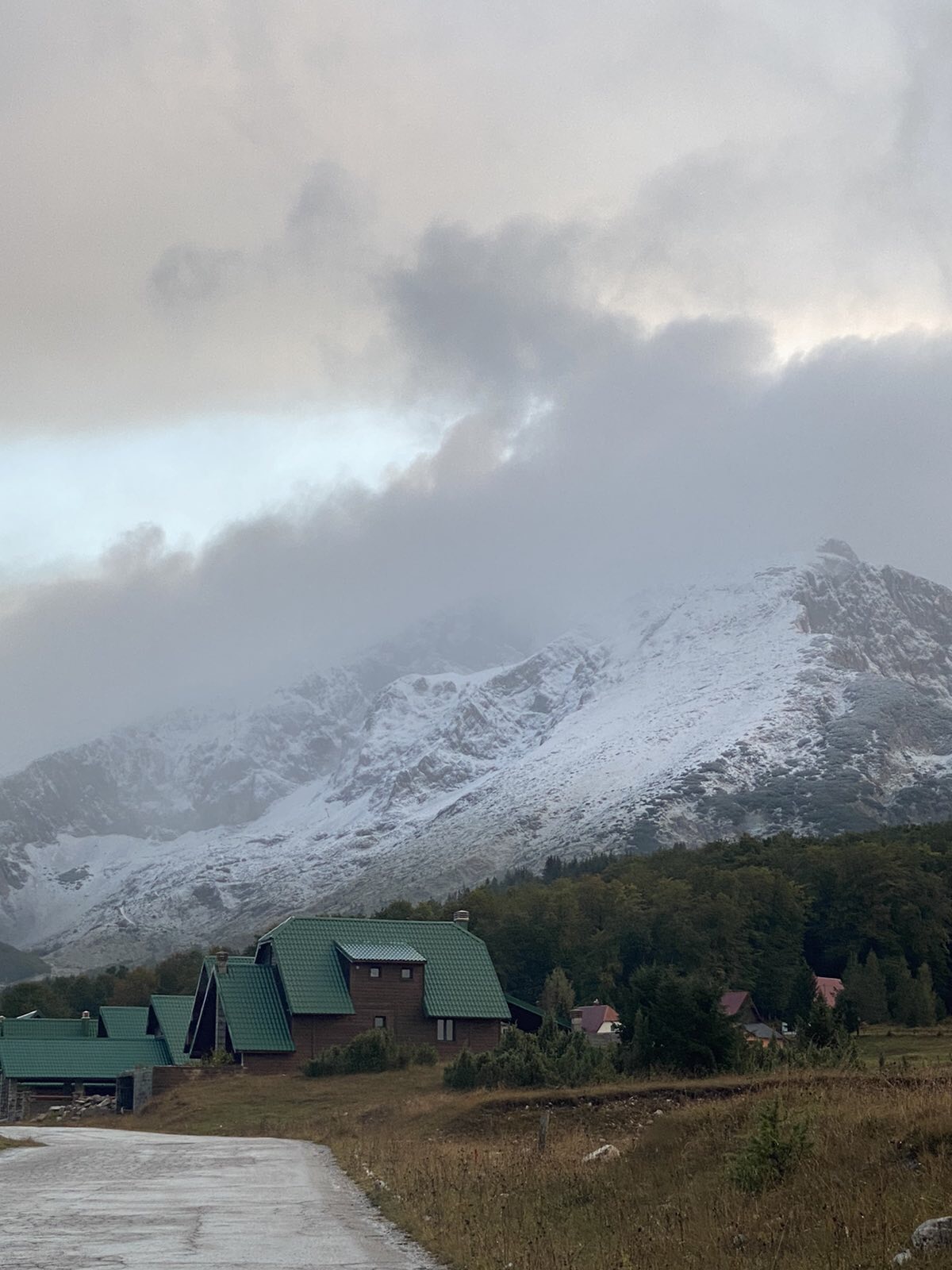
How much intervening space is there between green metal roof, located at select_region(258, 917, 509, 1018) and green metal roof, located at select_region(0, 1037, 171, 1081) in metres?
9.34

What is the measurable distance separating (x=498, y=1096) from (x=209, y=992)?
42.4m

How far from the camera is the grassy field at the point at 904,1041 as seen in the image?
2053 inches

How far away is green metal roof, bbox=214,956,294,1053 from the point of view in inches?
2795

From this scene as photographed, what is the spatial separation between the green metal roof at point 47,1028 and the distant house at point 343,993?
14430 millimetres

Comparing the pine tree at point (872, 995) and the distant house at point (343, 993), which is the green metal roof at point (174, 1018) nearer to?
the distant house at point (343, 993)

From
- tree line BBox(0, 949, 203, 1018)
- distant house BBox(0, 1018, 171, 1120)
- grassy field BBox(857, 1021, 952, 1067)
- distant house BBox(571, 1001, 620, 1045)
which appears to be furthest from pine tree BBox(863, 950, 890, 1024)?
tree line BBox(0, 949, 203, 1018)

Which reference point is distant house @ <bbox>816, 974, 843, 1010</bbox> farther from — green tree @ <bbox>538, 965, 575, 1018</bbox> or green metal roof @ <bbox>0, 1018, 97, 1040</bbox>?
green metal roof @ <bbox>0, 1018, 97, 1040</bbox>

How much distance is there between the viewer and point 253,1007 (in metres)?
73.0

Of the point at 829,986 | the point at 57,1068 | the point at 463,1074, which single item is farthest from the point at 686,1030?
the point at 829,986

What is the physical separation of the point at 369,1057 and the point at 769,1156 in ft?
Answer: 153

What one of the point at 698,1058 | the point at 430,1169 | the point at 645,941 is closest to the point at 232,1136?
the point at 698,1058

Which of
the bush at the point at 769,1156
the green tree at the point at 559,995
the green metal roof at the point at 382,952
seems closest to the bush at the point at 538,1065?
the bush at the point at 769,1156

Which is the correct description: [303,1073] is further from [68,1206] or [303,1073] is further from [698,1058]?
[68,1206]

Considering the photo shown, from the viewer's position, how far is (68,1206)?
2122cm
